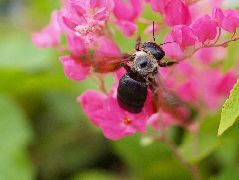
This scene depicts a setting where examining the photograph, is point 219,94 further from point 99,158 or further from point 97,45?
point 99,158

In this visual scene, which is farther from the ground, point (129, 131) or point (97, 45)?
point (97, 45)

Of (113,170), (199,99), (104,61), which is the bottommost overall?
(113,170)

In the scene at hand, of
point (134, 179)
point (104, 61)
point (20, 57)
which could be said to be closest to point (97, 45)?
point (104, 61)

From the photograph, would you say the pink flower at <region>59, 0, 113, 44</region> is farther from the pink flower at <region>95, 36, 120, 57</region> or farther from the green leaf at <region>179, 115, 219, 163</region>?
the green leaf at <region>179, 115, 219, 163</region>

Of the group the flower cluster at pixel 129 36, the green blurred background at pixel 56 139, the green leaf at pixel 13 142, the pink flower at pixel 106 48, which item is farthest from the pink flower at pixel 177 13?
the green leaf at pixel 13 142

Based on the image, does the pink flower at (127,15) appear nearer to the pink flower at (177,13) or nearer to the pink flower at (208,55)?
the pink flower at (177,13)

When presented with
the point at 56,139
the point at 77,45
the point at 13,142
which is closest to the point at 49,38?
the point at 77,45

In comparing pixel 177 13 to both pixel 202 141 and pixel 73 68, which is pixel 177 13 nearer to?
pixel 73 68

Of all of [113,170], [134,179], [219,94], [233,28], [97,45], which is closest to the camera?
[233,28]
